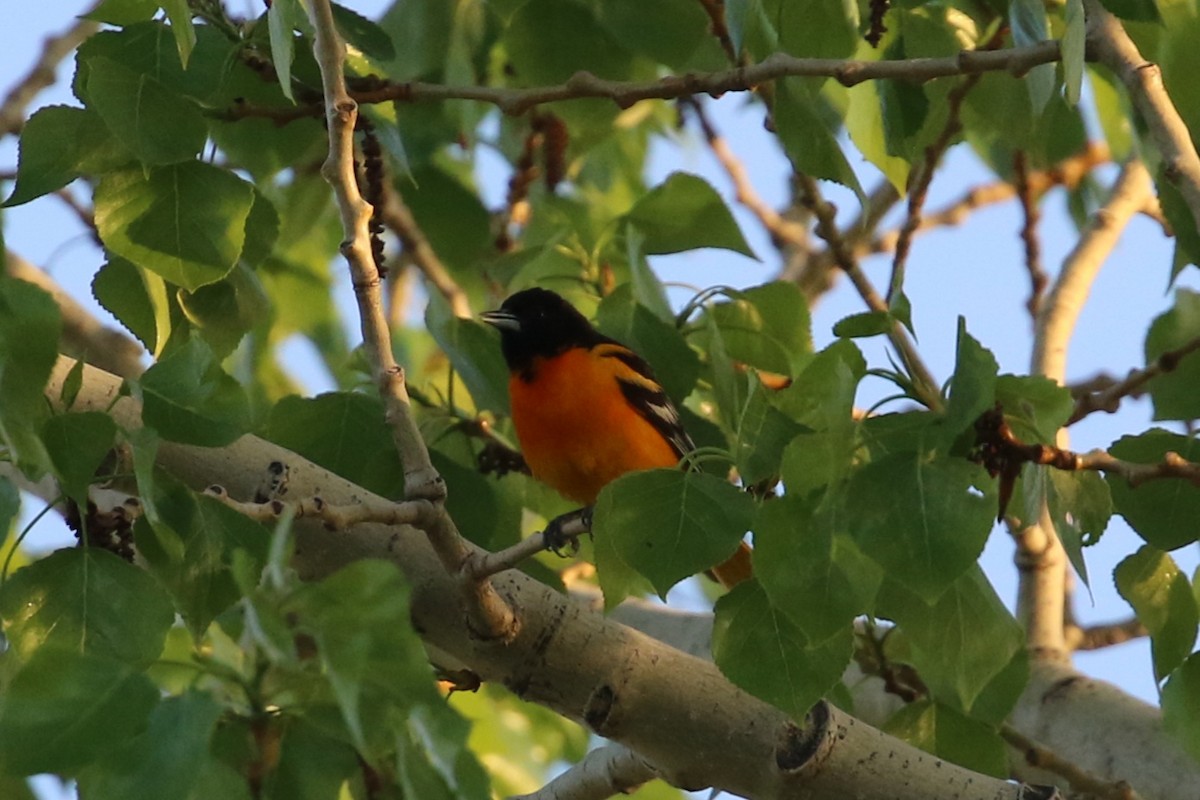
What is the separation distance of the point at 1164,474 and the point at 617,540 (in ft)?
2.52

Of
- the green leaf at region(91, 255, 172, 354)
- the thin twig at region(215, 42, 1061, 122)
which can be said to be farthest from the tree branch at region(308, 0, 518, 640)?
the green leaf at region(91, 255, 172, 354)

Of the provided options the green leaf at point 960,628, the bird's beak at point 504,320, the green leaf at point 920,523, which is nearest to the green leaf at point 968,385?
the green leaf at point 920,523

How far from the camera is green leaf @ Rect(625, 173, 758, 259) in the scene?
12.2ft

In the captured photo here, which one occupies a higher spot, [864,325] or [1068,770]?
[864,325]

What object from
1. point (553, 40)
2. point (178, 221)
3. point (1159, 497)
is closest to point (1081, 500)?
point (1159, 497)

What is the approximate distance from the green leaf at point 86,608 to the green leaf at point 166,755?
20.6 inches

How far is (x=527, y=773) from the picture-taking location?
16.3ft

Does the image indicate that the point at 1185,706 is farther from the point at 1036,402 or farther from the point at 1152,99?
the point at 1152,99

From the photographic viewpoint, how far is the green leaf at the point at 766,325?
11.8 feet

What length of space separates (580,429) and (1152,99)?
2.14m

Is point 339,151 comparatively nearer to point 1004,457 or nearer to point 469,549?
point 469,549

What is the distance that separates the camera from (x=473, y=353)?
3611 mm

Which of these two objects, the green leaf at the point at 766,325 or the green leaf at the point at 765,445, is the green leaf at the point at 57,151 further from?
the green leaf at the point at 766,325

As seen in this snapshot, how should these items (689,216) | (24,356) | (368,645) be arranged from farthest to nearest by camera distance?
1. (689,216)
2. (24,356)
3. (368,645)
